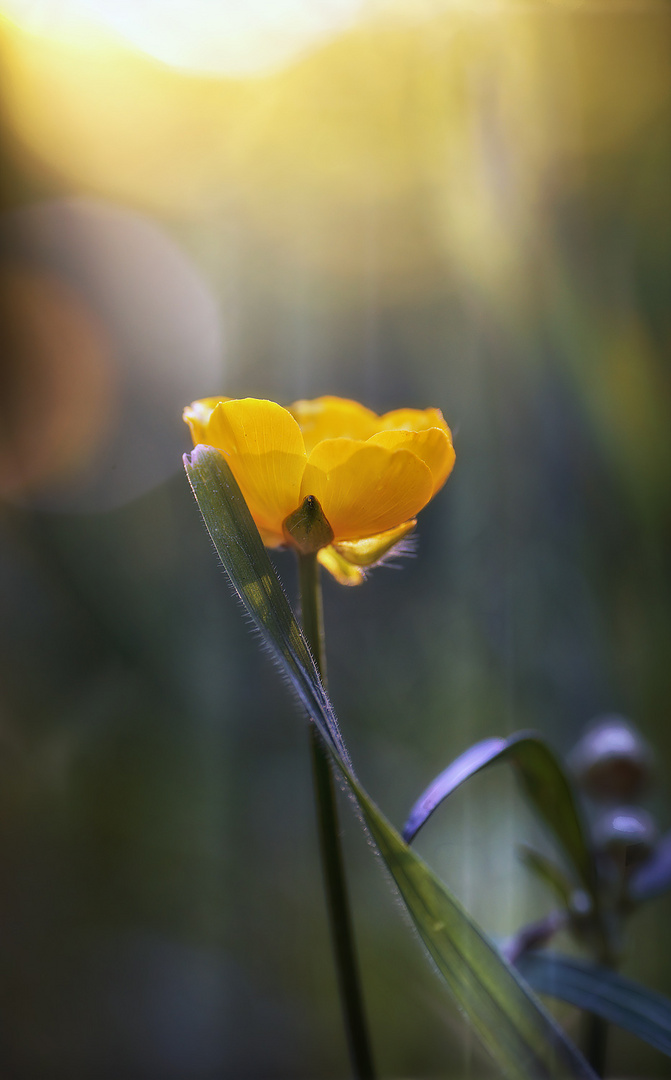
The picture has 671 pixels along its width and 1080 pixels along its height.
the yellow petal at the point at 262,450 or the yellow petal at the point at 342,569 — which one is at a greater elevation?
the yellow petal at the point at 262,450

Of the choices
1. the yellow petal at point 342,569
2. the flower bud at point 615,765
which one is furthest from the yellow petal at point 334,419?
the flower bud at point 615,765

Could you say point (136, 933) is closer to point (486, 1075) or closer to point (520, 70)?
point (486, 1075)

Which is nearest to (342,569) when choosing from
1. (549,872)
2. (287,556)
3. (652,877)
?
(549,872)

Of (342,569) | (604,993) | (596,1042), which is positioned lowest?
(596,1042)

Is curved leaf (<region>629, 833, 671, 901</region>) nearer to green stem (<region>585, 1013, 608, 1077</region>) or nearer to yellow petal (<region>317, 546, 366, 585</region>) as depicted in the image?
green stem (<region>585, 1013, 608, 1077</region>)

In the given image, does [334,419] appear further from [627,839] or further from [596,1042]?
[596,1042]

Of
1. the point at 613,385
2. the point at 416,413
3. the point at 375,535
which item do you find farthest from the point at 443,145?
the point at 375,535

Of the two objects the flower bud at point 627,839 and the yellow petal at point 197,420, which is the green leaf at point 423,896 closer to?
the yellow petal at point 197,420
